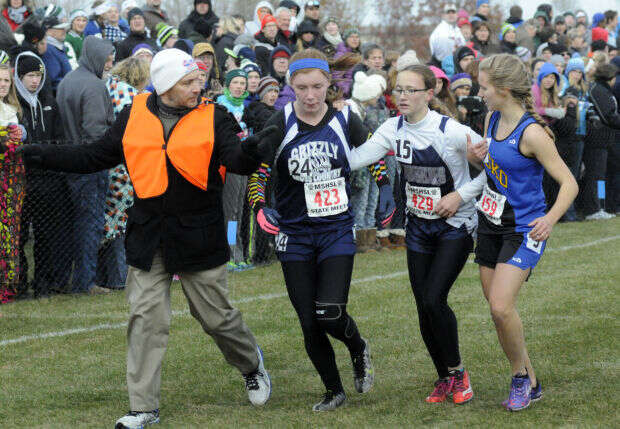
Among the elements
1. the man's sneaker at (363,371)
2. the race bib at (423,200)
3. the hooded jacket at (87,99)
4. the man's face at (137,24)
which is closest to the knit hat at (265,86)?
the man's face at (137,24)

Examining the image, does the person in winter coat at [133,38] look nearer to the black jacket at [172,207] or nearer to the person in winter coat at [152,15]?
the person in winter coat at [152,15]

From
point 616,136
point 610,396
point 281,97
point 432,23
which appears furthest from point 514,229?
point 432,23

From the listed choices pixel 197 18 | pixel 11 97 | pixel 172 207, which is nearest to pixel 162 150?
pixel 172 207

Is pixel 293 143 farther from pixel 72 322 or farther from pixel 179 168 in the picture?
pixel 72 322

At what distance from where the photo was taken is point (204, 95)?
422 inches

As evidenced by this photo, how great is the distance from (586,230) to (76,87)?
834cm

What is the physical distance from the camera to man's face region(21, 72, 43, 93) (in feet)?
30.4

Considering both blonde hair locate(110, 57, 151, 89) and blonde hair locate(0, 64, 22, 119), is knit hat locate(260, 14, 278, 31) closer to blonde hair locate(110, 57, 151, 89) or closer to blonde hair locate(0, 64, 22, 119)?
blonde hair locate(110, 57, 151, 89)

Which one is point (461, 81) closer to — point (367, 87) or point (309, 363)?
point (367, 87)

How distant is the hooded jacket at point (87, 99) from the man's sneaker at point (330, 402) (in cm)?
456

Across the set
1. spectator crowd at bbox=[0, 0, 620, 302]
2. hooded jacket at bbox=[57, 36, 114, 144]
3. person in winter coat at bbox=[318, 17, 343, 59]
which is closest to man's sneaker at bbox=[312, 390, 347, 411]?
spectator crowd at bbox=[0, 0, 620, 302]

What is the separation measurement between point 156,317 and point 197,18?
10.2 meters

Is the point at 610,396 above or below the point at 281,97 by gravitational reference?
below

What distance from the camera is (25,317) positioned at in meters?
8.51
